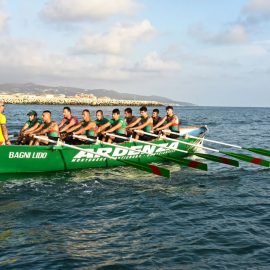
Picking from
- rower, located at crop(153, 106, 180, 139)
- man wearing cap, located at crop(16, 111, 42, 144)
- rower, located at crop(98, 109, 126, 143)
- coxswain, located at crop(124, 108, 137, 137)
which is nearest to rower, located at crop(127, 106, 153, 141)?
coxswain, located at crop(124, 108, 137, 137)

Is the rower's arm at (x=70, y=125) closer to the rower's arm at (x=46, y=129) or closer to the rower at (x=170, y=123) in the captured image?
the rower's arm at (x=46, y=129)

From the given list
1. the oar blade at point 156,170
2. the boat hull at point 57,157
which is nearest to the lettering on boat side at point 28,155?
the boat hull at point 57,157

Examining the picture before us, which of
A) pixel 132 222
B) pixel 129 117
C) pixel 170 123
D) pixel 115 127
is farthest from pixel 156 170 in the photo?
pixel 170 123

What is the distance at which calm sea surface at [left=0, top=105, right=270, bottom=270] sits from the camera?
6625mm

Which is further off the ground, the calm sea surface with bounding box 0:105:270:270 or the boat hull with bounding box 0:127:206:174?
the boat hull with bounding box 0:127:206:174

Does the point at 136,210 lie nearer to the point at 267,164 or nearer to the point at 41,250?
the point at 41,250

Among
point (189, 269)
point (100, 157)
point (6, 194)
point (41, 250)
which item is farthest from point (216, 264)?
point (100, 157)

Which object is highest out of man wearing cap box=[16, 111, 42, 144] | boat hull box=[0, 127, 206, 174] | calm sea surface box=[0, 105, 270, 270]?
man wearing cap box=[16, 111, 42, 144]

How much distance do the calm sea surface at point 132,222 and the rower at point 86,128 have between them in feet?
7.14

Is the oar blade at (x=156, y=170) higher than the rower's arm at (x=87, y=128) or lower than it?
lower

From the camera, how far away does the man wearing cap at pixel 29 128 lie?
13383mm

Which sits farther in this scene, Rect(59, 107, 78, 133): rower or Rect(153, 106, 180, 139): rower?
Rect(153, 106, 180, 139): rower

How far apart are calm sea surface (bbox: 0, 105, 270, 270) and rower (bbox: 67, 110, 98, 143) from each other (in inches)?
85.7

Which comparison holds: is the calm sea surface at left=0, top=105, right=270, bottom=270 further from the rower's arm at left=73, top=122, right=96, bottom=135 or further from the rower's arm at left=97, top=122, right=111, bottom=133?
the rower's arm at left=97, top=122, right=111, bottom=133
